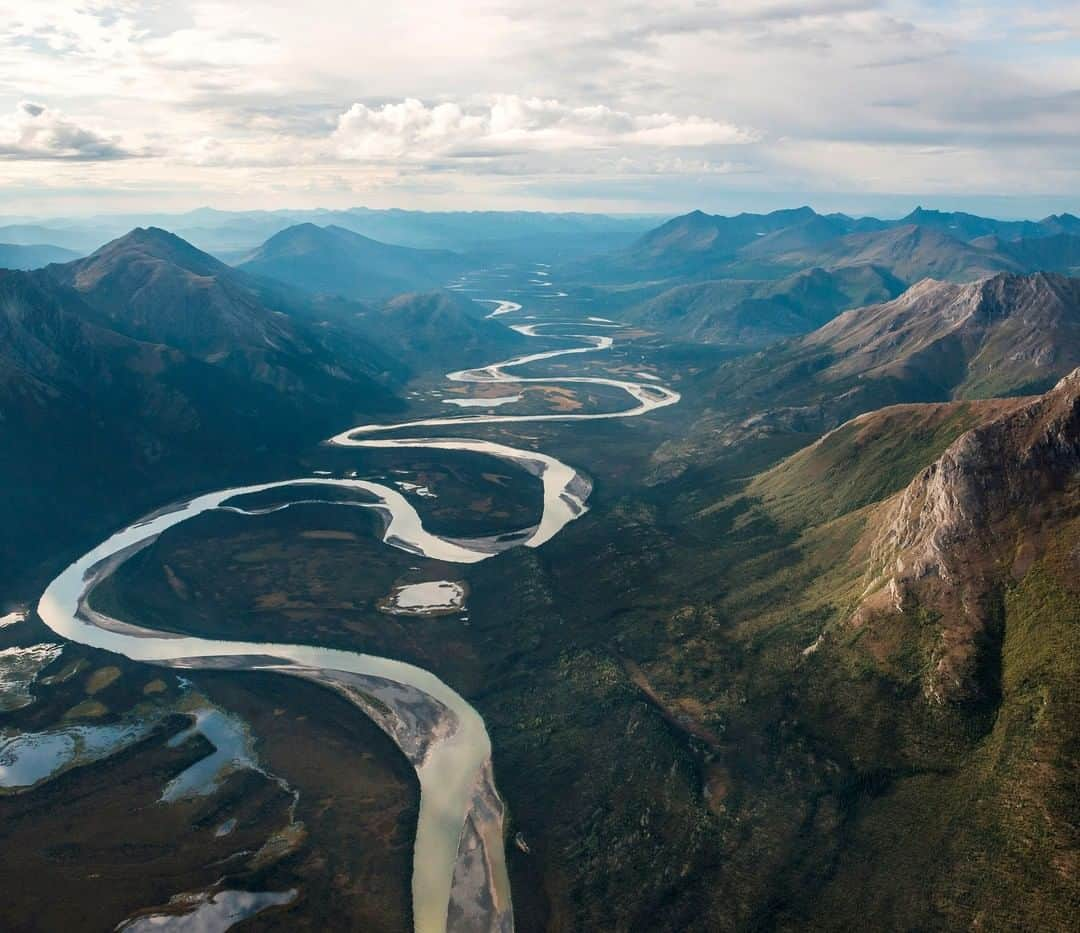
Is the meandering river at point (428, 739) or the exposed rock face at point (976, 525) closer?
the meandering river at point (428, 739)

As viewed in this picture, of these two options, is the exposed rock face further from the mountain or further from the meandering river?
the meandering river

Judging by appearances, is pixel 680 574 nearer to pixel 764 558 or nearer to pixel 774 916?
pixel 764 558

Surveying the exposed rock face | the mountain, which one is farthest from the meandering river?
the exposed rock face

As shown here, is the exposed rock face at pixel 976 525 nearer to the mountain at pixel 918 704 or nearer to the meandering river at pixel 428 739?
the mountain at pixel 918 704

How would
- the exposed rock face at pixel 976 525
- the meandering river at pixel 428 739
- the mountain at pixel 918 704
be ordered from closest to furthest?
the mountain at pixel 918 704
the meandering river at pixel 428 739
the exposed rock face at pixel 976 525

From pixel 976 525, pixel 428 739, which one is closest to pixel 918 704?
pixel 976 525

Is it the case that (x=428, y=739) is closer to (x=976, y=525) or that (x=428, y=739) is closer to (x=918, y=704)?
(x=918, y=704)

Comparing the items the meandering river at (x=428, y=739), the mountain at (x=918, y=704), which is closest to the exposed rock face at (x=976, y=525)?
the mountain at (x=918, y=704)

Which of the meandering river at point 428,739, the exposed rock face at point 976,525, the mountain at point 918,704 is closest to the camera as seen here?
the mountain at point 918,704
